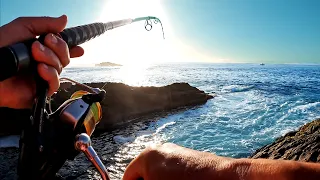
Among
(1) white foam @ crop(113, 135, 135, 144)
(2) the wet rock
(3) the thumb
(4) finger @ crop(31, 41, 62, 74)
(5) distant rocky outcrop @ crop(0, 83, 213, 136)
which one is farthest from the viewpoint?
(5) distant rocky outcrop @ crop(0, 83, 213, 136)

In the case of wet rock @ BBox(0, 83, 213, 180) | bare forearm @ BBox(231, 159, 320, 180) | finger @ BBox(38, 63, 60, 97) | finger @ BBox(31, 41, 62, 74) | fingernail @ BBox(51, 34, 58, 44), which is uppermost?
fingernail @ BBox(51, 34, 58, 44)

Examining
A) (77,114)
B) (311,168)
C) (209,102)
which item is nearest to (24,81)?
(77,114)

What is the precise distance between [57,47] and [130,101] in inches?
694

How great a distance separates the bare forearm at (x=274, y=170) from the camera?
85 centimetres

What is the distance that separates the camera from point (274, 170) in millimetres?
896

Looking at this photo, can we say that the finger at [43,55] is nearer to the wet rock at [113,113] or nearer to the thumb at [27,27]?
the thumb at [27,27]

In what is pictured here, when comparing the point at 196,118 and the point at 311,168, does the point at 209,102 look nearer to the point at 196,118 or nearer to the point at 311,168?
the point at 196,118

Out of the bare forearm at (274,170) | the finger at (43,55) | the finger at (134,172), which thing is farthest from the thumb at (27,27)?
the bare forearm at (274,170)

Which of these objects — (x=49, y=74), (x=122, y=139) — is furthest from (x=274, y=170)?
(x=122, y=139)

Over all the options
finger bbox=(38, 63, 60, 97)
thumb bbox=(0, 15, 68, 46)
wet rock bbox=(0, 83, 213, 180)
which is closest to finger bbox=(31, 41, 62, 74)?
finger bbox=(38, 63, 60, 97)

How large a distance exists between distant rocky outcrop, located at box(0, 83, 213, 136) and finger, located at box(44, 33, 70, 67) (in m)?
12.3

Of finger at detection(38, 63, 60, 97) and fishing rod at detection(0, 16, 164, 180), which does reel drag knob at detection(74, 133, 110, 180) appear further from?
→ finger at detection(38, 63, 60, 97)

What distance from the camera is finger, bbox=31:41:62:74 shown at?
1.35 meters

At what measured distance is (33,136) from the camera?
4.50 feet
